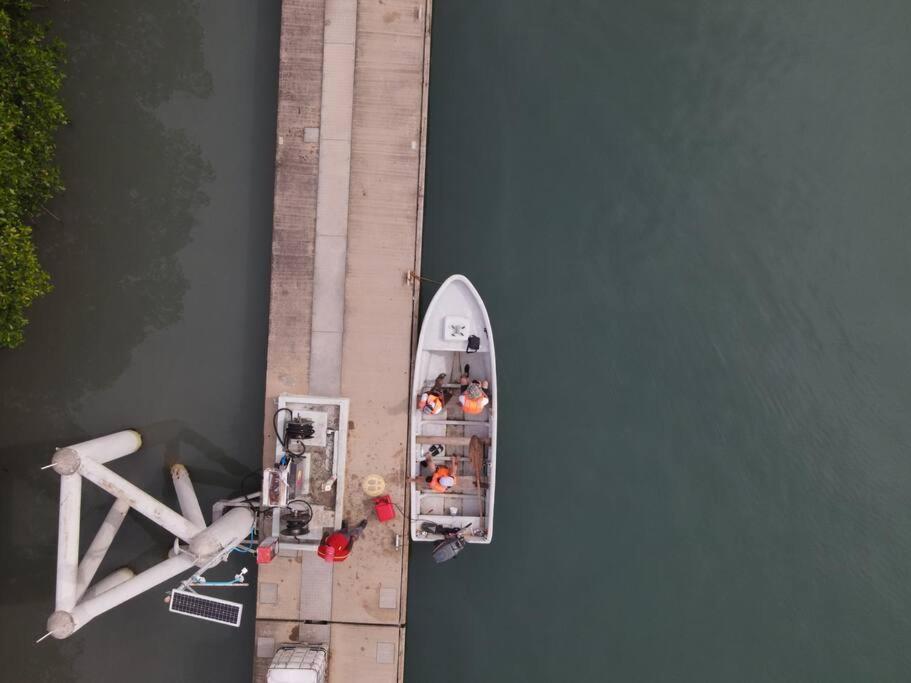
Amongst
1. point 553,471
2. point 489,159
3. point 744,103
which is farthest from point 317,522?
point 744,103

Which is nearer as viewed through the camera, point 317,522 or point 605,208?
point 317,522

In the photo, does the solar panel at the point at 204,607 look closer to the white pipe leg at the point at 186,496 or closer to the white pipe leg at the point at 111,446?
the white pipe leg at the point at 186,496

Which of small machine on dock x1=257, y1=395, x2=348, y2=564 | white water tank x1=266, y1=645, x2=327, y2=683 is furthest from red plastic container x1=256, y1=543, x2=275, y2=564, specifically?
white water tank x1=266, y1=645, x2=327, y2=683

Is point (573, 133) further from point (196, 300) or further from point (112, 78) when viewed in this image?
point (112, 78)

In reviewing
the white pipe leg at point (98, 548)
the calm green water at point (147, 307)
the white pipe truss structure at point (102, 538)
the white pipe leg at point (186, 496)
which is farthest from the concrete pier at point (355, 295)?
the white pipe leg at point (98, 548)

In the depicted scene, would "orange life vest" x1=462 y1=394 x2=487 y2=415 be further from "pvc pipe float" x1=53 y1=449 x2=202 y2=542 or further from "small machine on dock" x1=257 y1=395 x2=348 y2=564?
"pvc pipe float" x1=53 y1=449 x2=202 y2=542

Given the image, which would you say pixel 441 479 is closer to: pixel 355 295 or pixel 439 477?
pixel 439 477
